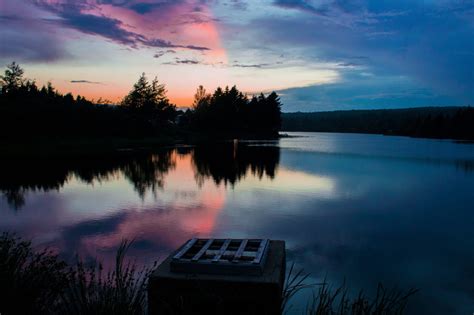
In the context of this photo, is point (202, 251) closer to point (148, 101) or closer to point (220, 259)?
point (220, 259)

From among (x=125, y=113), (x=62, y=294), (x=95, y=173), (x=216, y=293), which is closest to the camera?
(x=62, y=294)

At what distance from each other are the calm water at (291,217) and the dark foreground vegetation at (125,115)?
19.6 m

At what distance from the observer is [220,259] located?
5.66 m

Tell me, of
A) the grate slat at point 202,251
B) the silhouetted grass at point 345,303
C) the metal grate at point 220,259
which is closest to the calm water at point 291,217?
the silhouetted grass at point 345,303

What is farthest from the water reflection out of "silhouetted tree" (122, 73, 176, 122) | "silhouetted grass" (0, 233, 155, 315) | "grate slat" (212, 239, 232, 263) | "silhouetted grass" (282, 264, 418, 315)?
"silhouetted tree" (122, 73, 176, 122)

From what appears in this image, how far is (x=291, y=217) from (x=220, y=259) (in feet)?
23.8

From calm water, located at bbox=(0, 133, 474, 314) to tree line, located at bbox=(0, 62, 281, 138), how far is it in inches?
783

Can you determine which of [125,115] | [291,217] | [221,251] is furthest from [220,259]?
[125,115]

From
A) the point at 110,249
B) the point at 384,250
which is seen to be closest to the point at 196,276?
the point at 110,249

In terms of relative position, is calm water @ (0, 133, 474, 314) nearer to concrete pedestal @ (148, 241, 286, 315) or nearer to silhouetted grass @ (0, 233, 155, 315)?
concrete pedestal @ (148, 241, 286, 315)

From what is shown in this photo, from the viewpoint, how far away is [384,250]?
368 inches

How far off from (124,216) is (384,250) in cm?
766

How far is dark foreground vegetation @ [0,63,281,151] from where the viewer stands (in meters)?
42.0

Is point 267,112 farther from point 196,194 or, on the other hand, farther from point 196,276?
point 196,276
